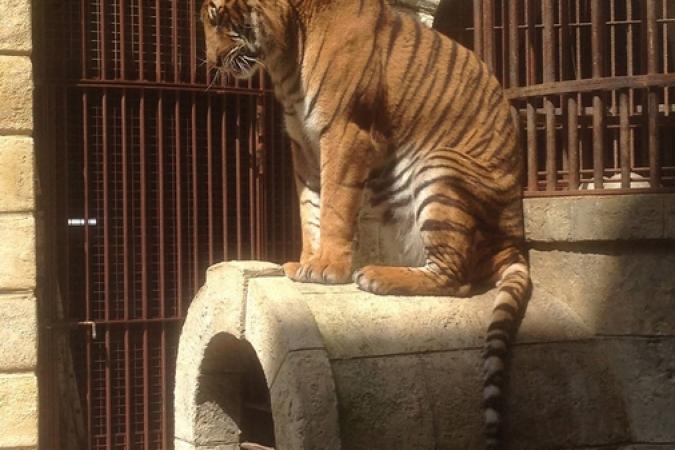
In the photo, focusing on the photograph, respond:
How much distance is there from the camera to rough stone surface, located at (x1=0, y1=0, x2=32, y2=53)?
4379 millimetres

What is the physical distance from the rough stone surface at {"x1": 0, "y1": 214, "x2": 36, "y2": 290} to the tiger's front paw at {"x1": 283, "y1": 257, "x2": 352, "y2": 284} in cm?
111

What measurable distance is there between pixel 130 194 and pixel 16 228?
201cm

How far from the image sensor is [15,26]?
439 cm

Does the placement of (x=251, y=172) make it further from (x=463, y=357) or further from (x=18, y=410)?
(x=463, y=357)

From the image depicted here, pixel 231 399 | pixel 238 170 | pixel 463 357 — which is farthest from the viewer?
pixel 238 170

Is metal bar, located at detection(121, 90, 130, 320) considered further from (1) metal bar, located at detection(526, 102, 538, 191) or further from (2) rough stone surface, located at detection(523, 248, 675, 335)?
(2) rough stone surface, located at detection(523, 248, 675, 335)

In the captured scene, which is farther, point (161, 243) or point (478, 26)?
point (161, 243)

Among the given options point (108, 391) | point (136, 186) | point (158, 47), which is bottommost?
point (108, 391)

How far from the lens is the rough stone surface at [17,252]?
14.4 feet

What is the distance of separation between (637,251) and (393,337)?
1.01 meters

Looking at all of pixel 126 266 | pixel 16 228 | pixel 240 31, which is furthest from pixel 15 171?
pixel 126 266

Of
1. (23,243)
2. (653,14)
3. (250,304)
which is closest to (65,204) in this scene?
(23,243)

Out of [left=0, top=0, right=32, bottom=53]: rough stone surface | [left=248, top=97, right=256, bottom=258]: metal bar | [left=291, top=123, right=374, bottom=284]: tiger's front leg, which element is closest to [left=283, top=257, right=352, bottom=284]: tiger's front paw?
[left=291, top=123, right=374, bottom=284]: tiger's front leg

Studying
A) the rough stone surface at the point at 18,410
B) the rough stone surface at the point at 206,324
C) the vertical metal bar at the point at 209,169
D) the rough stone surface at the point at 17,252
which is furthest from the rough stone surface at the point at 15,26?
the vertical metal bar at the point at 209,169
